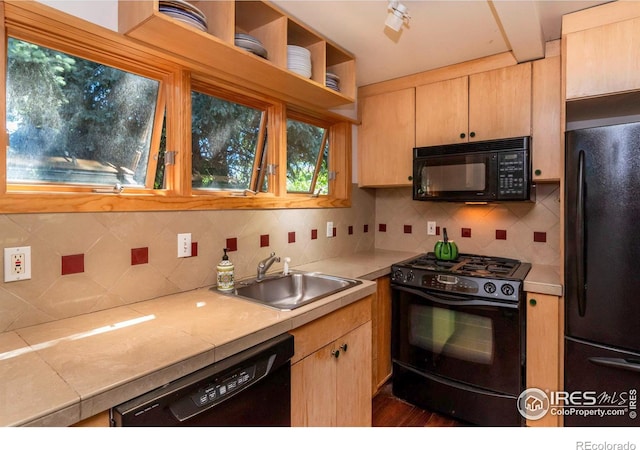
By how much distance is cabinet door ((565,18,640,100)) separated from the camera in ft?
5.38

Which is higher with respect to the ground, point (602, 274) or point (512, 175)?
point (512, 175)

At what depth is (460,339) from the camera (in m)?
2.10

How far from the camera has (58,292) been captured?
129 centimetres

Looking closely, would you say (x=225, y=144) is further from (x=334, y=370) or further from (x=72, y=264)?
(x=334, y=370)

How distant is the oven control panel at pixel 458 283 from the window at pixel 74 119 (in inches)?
65.2

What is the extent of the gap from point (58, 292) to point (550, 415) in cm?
250

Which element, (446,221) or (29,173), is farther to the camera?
(446,221)

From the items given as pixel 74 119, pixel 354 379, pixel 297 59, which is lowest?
pixel 354 379

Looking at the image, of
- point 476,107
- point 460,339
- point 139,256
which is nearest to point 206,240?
point 139,256

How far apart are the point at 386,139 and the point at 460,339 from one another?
1582 mm

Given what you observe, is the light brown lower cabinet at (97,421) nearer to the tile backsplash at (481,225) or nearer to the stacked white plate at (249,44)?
the stacked white plate at (249,44)

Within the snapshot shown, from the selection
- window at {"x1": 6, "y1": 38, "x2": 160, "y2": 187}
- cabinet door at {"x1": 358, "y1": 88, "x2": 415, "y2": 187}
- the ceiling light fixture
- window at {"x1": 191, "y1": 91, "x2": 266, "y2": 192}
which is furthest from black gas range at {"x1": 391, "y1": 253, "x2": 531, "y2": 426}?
window at {"x1": 6, "y1": 38, "x2": 160, "y2": 187}

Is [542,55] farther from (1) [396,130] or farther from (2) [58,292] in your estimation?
(2) [58,292]
